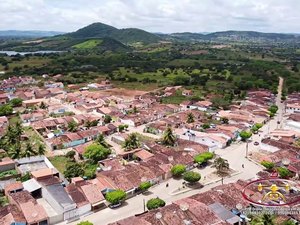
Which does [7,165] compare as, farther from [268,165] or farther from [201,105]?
[201,105]

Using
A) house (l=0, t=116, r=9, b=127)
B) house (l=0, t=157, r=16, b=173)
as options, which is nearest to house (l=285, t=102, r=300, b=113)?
house (l=0, t=116, r=9, b=127)

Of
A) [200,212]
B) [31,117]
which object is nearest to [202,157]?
[200,212]

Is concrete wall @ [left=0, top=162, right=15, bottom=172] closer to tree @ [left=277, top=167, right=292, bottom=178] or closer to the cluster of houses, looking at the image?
the cluster of houses

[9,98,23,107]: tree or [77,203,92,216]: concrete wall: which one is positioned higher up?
[9,98,23,107]: tree

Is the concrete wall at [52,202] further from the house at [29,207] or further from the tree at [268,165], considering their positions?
the tree at [268,165]

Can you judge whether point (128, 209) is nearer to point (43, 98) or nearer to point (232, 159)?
point (232, 159)

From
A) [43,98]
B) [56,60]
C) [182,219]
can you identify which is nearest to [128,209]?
[182,219]
